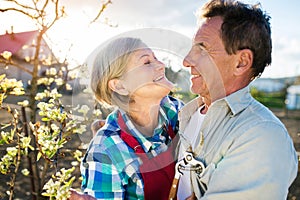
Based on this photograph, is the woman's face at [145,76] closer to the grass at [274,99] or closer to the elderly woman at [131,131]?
the elderly woman at [131,131]

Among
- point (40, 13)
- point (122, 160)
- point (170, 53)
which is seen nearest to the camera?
point (122, 160)

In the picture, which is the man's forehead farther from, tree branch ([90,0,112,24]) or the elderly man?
tree branch ([90,0,112,24])

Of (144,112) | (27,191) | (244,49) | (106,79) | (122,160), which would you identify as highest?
(244,49)

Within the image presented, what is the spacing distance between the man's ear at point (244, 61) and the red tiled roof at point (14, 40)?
1.43 metres

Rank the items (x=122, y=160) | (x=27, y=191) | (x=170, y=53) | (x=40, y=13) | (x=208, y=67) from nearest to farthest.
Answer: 1. (x=122, y=160)
2. (x=208, y=67)
3. (x=170, y=53)
4. (x=40, y=13)
5. (x=27, y=191)

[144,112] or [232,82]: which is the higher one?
[232,82]

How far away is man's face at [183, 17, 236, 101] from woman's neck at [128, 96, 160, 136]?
19cm

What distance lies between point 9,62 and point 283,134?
1.74 m

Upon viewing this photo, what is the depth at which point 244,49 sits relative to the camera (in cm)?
162

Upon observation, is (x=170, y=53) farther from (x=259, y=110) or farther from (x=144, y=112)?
(x=259, y=110)

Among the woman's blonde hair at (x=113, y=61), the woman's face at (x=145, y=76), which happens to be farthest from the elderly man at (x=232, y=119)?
the woman's blonde hair at (x=113, y=61)

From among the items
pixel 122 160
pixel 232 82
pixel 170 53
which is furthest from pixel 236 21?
pixel 122 160

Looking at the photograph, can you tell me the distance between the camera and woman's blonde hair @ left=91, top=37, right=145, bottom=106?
68.1 inches

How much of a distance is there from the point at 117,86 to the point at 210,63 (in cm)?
39
